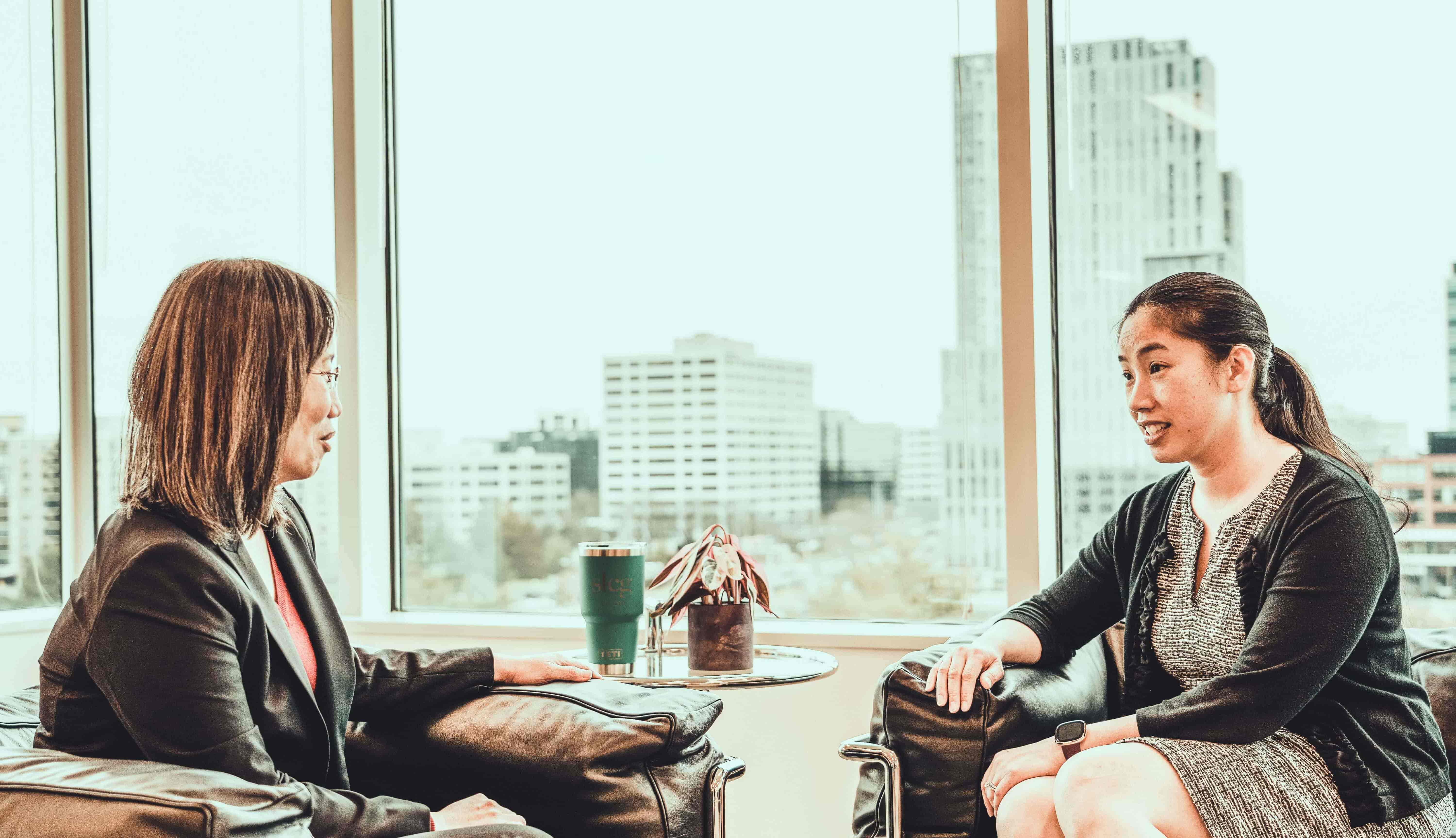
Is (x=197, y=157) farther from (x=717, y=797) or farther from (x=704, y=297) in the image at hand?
(x=717, y=797)

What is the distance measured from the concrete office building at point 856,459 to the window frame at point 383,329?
0.31 metres

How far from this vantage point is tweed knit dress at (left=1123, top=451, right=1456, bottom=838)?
5.59 ft

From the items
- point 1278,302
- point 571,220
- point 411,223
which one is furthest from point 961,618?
point 411,223

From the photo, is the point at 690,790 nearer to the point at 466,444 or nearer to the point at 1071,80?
the point at 466,444

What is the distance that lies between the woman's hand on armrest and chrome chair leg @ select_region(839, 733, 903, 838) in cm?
12

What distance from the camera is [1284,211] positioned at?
2.75 metres

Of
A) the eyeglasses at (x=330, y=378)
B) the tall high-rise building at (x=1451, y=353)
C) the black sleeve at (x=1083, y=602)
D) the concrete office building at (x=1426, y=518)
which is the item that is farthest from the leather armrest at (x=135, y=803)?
the tall high-rise building at (x=1451, y=353)

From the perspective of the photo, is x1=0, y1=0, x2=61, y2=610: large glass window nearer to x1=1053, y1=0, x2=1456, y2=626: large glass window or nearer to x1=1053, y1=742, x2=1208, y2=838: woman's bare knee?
x1=1053, y1=0, x2=1456, y2=626: large glass window

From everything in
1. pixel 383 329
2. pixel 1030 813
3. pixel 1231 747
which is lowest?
pixel 1030 813

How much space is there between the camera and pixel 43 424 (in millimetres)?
3361

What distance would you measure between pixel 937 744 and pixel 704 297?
1.57 meters

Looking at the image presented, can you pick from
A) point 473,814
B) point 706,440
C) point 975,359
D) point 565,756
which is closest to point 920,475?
point 975,359

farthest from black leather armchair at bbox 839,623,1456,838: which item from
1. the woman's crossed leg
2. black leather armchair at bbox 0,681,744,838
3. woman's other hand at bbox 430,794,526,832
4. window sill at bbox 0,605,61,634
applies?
window sill at bbox 0,605,61,634

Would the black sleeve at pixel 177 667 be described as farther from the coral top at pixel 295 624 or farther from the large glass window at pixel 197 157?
the large glass window at pixel 197 157
